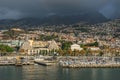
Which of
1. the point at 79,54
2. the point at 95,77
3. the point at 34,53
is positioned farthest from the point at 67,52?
the point at 95,77

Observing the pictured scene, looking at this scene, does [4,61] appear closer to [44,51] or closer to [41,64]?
[41,64]

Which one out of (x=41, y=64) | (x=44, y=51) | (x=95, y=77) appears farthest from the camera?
(x=44, y=51)

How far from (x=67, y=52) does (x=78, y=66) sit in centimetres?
2919

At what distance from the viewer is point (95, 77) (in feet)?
180

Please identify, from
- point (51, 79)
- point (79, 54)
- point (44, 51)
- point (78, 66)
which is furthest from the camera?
point (44, 51)

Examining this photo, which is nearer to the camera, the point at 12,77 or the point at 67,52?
the point at 12,77

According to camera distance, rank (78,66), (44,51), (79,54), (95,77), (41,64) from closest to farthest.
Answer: (95,77) → (78,66) → (41,64) → (79,54) → (44,51)

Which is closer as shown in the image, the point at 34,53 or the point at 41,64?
the point at 41,64

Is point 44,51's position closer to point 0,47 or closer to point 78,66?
point 0,47

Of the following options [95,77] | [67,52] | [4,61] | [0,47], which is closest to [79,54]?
[67,52]

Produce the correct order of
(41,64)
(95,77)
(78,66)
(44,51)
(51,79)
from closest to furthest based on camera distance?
(51,79)
(95,77)
(78,66)
(41,64)
(44,51)

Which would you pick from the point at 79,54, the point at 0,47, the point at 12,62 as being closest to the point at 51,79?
the point at 12,62

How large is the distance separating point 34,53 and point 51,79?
5862 centimetres

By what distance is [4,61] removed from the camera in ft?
254
